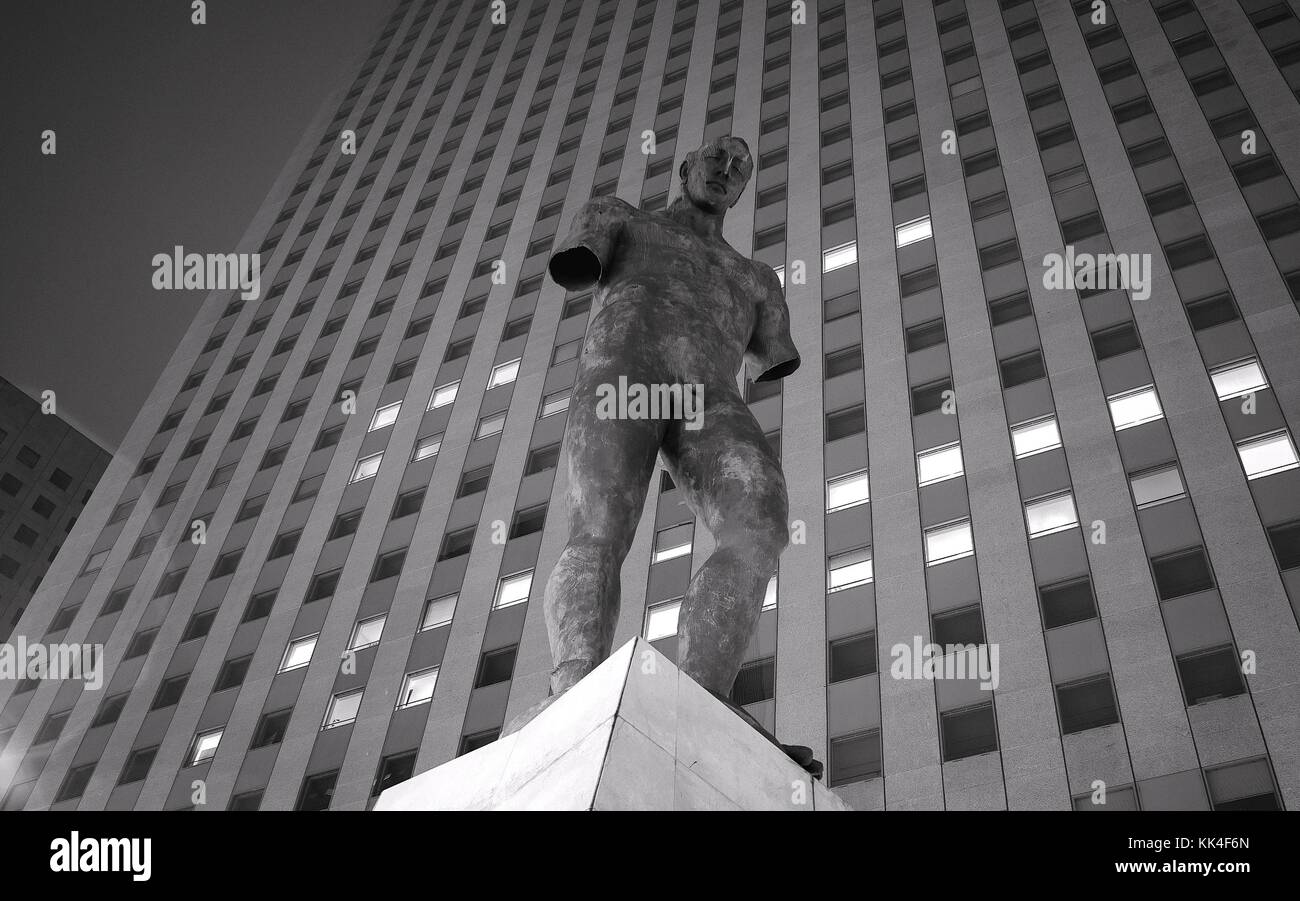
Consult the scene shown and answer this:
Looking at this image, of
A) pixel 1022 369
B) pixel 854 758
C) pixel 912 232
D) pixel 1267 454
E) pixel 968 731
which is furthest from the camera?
pixel 912 232

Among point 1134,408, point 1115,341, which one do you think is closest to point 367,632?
point 1134,408

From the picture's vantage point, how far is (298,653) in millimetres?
38688

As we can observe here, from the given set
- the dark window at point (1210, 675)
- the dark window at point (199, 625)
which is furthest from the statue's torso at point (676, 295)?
the dark window at point (199, 625)

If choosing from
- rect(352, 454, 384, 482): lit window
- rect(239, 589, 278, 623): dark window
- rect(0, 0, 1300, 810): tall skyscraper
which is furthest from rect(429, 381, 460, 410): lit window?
rect(239, 589, 278, 623): dark window

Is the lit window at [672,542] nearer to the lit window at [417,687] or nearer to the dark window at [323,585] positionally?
the lit window at [417,687]

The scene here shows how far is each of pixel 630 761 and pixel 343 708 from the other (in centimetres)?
3401

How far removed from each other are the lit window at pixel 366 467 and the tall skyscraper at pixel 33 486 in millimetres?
36240

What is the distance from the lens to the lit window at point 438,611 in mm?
36875

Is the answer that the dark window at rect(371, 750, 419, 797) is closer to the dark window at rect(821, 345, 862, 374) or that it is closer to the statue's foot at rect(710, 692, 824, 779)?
the dark window at rect(821, 345, 862, 374)

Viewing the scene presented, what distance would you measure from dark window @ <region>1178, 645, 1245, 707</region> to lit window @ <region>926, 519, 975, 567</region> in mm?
6238

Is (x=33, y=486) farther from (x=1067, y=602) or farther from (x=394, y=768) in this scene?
(x=1067, y=602)

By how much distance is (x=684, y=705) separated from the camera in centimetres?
367

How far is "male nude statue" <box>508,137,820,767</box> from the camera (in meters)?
4.55
